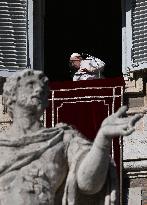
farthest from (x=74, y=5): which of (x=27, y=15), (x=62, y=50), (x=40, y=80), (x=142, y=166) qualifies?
(x=40, y=80)

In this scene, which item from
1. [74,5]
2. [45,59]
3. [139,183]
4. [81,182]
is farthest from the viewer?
[74,5]

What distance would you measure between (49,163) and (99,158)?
39 centimetres

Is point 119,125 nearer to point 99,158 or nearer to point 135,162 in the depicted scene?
point 99,158

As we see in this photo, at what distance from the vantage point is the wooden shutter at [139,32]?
21.9 m

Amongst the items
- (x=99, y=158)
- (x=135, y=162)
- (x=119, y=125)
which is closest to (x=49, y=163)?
(x=99, y=158)

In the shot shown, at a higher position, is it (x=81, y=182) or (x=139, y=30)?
(x=139, y=30)

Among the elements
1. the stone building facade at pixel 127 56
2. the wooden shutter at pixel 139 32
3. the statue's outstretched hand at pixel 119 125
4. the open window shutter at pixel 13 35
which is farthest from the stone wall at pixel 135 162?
the statue's outstretched hand at pixel 119 125

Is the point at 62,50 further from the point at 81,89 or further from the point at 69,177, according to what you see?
the point at 69,177

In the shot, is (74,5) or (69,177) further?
(74,5)

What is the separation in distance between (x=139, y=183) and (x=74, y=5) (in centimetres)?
468

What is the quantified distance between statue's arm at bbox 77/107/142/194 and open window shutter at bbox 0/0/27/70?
11.3 m

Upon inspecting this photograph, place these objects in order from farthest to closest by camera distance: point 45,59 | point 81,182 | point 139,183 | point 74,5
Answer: point 74,5
point 45,59
point 139,183
point 81,182

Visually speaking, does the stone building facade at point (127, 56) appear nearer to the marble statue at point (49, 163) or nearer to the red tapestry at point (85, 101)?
the red tapestry at point (85, 101)

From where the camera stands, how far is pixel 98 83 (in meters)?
21.7
